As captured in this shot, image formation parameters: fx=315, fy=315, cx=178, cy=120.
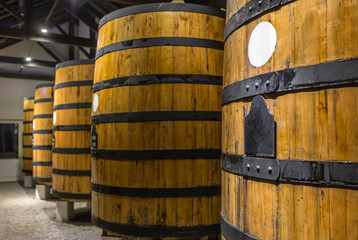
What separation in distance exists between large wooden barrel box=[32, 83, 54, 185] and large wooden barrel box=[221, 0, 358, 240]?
5.00 metres

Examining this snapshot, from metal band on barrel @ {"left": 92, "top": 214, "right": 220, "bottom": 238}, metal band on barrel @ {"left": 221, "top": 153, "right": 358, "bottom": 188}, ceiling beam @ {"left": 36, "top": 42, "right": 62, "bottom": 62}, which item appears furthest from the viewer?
ceiling beam @ {"left": 36, "top": 42, "right": 62, "bottom": 62}

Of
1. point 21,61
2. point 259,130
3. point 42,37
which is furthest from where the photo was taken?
point 21,61

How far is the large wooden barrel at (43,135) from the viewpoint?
5.64 metres

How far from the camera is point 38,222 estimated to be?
4.48 meters

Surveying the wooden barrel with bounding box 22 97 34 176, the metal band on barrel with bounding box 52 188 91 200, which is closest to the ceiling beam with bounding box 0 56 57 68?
the wooden barrel with bounding box 22 97 34 176

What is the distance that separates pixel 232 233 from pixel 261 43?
2.68 feet

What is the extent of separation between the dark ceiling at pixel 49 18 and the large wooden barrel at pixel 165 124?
155 inches

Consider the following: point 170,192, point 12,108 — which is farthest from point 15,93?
point 170,192

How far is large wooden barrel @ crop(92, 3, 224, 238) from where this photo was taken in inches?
92.9

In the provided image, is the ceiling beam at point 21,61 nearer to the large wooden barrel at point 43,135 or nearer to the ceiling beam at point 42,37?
the ceiling beam at point 42,37

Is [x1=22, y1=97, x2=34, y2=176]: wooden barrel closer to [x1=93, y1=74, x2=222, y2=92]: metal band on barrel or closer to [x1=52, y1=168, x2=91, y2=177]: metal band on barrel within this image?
[x1=52, y1=168, x2=91, y2=177]: metal band on barrel

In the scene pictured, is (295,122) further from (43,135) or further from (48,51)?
(48,51)

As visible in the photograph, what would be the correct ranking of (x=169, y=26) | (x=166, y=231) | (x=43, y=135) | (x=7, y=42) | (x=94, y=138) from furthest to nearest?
1. (x=7, y=42)
2. (x=43, y=135)
3. (x=94, y=138)
4. (x=169, y=26)
5. (x=166, y=231)

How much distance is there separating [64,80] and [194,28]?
7.99 ft
